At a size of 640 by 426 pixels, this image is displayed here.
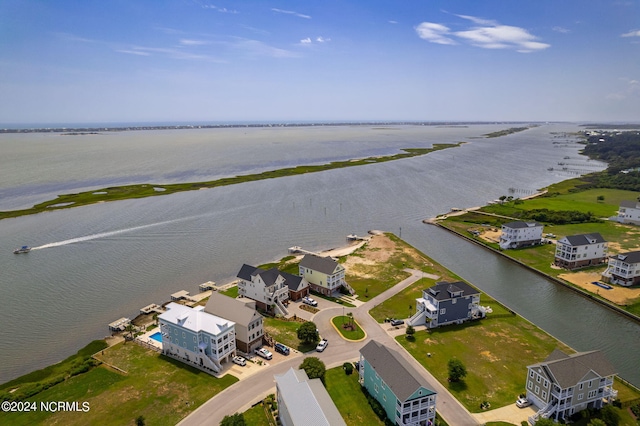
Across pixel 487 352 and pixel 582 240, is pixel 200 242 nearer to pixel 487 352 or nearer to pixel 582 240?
pixel 487 352

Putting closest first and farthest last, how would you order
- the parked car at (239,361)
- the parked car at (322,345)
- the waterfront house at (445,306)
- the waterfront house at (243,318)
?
the parked car at (239,361)
the waterfront house at (243,318)
the parked car at (322,345)
the waterfront house at (445,306)

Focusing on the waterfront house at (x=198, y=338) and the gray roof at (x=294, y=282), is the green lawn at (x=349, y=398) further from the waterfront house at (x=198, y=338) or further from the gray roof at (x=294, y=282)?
the gray roof at (x=294, y=282)

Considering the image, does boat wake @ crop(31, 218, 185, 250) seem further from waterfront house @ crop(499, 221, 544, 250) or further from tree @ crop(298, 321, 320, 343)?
waterfront house @ crop(499, 221, 544, 250)

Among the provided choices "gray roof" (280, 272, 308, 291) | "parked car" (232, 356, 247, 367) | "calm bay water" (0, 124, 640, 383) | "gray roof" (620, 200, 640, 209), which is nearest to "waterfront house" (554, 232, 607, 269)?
"calm bay water" (0, 124, 640, 383)

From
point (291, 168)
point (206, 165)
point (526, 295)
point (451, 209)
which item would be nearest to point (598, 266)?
point (526, 295)

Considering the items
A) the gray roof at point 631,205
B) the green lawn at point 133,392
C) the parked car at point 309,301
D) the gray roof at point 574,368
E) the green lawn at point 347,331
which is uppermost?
the gray roof at point 631,205

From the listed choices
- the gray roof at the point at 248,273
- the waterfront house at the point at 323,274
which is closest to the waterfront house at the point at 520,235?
the waterfront house at the point at 323,274
